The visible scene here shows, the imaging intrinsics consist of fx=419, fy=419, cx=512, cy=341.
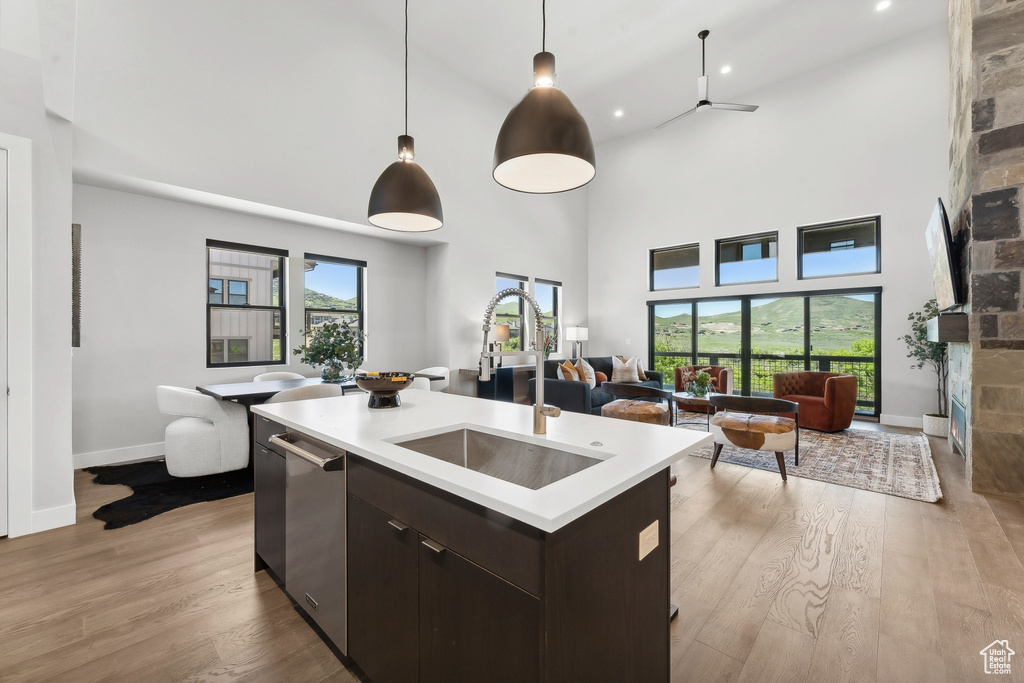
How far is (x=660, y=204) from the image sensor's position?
7586 mm

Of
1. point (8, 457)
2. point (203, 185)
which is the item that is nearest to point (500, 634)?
point (8, 457)

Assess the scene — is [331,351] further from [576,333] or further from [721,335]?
[721,335]

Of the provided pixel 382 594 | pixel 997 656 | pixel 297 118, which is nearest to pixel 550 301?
pixel 297 118

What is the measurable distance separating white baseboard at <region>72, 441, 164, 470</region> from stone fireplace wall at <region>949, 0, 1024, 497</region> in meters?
7.00

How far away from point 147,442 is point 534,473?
177 inches

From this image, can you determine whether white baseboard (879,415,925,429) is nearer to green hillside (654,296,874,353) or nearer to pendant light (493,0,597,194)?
green hillside (654,296,874,353)

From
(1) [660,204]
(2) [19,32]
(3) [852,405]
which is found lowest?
(3) [852,405]

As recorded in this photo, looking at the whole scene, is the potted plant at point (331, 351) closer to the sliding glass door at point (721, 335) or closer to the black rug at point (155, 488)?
the black rug at point (155, 488)

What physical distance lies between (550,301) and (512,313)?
1.03 metres

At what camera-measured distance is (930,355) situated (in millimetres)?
4887

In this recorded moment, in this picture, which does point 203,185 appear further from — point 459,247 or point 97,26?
point 459,247

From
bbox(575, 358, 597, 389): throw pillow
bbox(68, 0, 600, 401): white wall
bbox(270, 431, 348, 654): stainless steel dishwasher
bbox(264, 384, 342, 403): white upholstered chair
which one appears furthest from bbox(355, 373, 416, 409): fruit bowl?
bbox(575, 358, 597, 389): throw pillow

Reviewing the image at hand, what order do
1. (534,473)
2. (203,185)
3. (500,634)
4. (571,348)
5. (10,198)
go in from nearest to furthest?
Result: (500,634), (534,473), (10,198), (203,185), (571,348)

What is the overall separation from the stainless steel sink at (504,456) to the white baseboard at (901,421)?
620 cm
